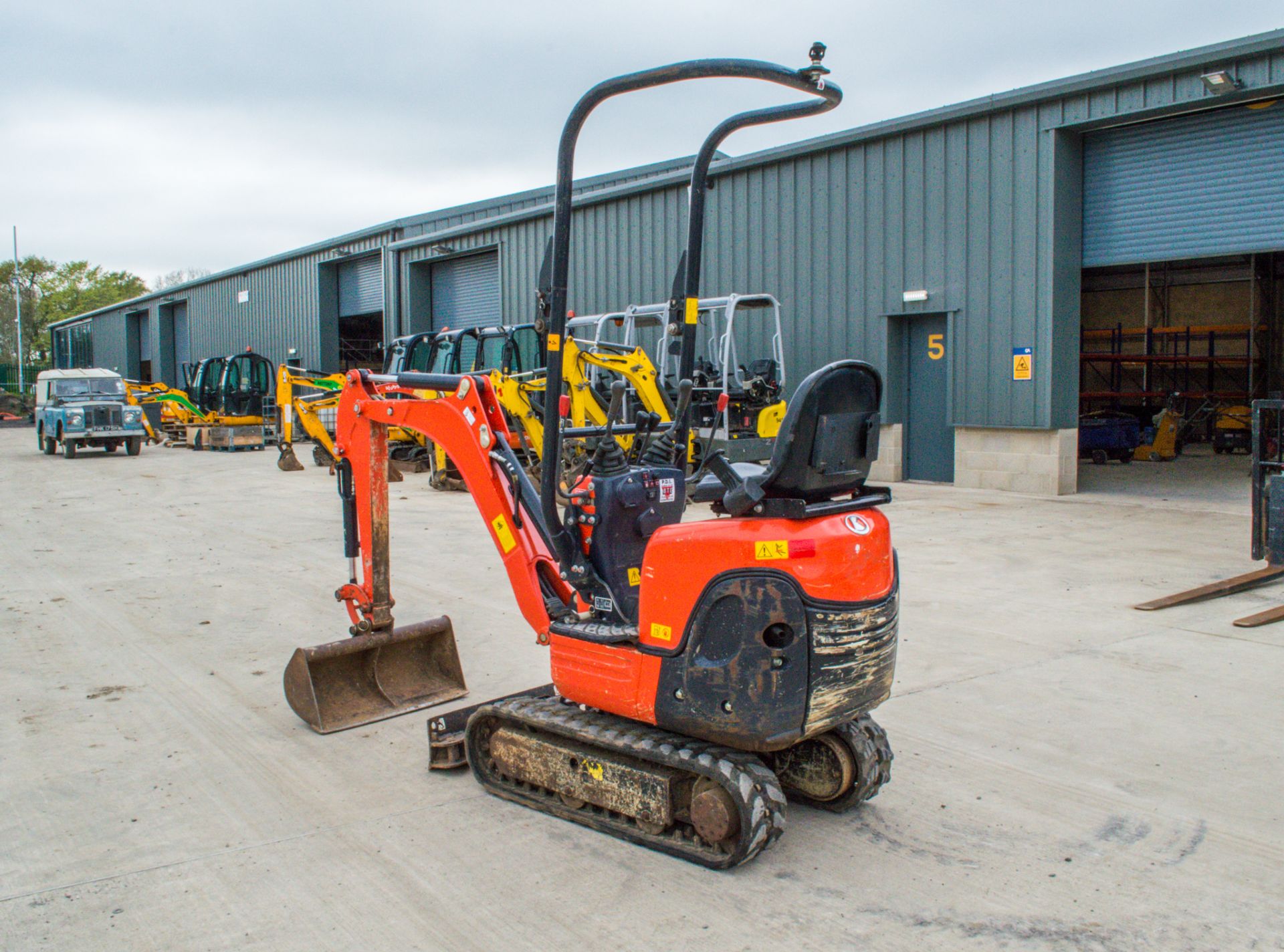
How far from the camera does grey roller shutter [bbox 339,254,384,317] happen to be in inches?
1206

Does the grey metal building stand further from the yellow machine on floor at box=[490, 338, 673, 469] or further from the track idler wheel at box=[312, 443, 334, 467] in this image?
the track idler wheel at box=[312, 443, 334, 467]

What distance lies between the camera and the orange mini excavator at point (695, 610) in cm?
321

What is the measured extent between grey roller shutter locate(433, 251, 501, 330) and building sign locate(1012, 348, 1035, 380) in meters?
13.7

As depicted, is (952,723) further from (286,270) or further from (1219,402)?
(286,270)

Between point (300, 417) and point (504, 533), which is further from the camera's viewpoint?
point (300, 417)

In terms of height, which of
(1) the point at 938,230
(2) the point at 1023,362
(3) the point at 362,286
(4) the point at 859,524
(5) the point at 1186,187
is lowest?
(4) the point at 859,524

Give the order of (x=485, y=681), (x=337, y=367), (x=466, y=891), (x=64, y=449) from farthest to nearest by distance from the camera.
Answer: (x=337, y=367) < (x=64, y=449) < (x=485, y=681) < (x=466, y=891)

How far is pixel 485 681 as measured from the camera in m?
5.45

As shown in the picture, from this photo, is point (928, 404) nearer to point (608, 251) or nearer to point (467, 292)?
point (608, 251)

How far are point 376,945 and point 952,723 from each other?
9.31 feet

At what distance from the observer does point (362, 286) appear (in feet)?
103

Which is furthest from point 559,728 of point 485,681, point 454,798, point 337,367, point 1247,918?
point 337,367

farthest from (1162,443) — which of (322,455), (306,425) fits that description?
(306,425)

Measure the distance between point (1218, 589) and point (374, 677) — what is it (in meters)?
5.72
